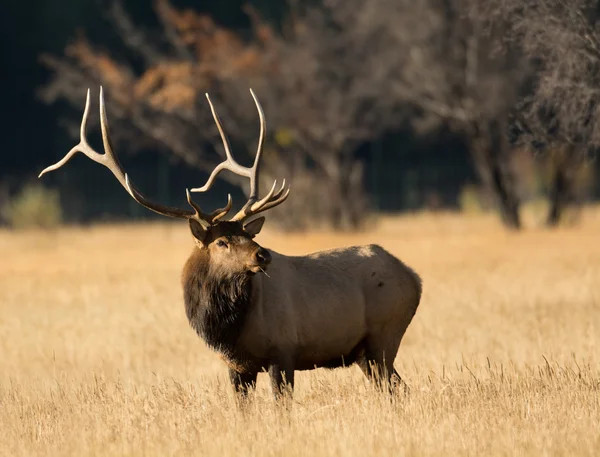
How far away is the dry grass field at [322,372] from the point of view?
8109 millimetres

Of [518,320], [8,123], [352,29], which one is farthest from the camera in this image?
[8,123]

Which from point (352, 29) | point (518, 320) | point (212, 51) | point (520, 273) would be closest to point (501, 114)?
point (352, 29)

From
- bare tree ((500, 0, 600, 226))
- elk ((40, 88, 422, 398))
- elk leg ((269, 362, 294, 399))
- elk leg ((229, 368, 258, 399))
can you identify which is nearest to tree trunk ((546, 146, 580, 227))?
bare tree ((500, 0, 600, 226))

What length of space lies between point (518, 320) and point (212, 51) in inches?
800

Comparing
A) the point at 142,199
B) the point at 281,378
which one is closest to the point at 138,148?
the point at 142,199

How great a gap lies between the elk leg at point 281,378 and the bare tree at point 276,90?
2216 cm

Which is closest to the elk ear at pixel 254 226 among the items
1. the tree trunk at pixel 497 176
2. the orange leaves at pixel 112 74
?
the tree trunk at pixel 497 176

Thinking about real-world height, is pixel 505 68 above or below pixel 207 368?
above

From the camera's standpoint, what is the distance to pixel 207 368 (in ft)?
42.1

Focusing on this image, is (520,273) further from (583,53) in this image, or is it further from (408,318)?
(408,318)

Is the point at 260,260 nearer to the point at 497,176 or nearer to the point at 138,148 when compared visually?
the point at 497,176

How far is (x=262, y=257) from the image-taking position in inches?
350

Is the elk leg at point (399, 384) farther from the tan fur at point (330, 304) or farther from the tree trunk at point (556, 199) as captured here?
the tree trunk at point (556, 199)

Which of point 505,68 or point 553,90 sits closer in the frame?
point 553,90
